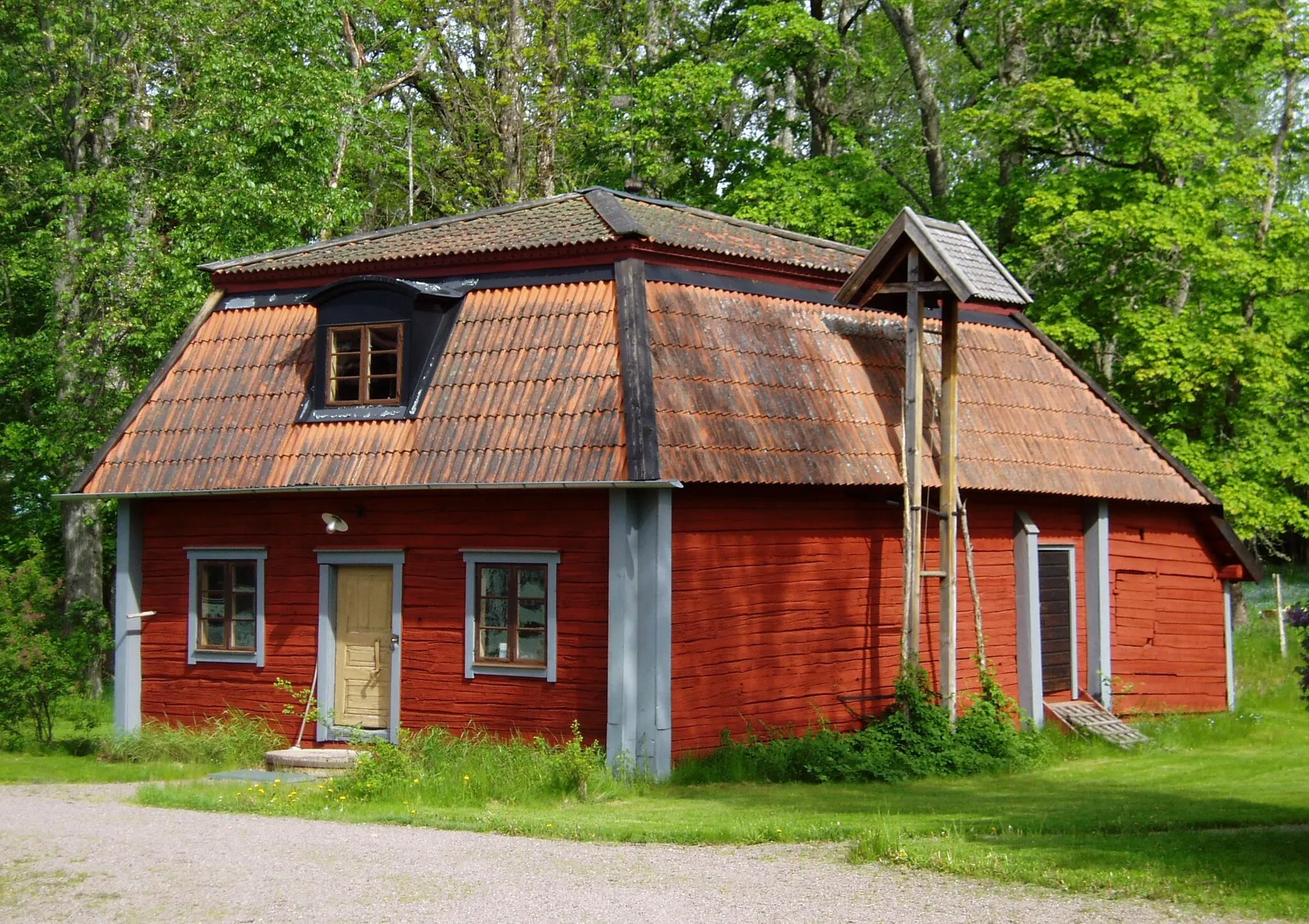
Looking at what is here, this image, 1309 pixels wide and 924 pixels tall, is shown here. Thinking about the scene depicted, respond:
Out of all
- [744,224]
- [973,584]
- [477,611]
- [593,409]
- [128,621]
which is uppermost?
[744,224]

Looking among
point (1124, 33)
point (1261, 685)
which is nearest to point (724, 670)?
point (1261, 685)

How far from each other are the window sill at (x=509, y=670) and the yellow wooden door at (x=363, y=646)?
4.50ft

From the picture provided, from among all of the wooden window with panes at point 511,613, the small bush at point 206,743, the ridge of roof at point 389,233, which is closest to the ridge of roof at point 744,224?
the ridge of roof at point 389,233

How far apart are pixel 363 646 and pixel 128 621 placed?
10.7ft

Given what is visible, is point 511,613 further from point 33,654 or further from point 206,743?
point 33,654

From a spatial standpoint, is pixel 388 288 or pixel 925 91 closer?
pixel 388 288

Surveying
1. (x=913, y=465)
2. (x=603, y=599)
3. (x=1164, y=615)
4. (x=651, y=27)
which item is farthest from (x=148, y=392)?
(x=651, y=27)

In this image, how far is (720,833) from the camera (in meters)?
12.3

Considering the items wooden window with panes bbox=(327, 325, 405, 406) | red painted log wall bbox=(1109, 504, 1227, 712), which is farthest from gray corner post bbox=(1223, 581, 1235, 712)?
wooden window with panes bbox=(327, 325, 405, 406)

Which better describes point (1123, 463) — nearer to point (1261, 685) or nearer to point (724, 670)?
point (1261, 685)

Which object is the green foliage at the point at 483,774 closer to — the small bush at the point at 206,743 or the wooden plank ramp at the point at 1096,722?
the small bush at the point at 206,743

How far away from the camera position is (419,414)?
17.5 metres

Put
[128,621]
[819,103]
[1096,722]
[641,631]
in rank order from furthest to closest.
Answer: [819,103], [1096,722], [128,621], [641,631]

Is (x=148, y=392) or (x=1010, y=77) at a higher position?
(x=1010, y=77)
